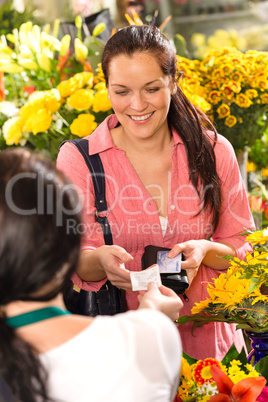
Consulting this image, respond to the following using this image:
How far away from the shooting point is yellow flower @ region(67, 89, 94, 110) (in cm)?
221

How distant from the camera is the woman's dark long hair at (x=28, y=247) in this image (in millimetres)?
866

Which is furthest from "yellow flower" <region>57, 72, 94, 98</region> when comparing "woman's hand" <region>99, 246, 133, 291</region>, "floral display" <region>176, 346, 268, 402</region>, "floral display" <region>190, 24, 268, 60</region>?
"floral display" <region>190, 24, 268, 60</region>

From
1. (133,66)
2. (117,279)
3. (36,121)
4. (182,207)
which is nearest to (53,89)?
(36,121)

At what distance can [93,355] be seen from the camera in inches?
34.6

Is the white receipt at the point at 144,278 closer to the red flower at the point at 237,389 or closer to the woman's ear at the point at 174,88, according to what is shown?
the red flower at the point at 237,389

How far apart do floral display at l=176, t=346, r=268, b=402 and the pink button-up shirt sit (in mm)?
433

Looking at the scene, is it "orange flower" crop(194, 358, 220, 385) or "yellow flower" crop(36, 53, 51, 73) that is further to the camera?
"yellow flower" crop(36, 53, 51, 73)

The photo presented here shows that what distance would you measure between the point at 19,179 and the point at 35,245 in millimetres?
109

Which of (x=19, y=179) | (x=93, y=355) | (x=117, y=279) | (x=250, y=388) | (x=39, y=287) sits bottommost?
(x=250, y=388)

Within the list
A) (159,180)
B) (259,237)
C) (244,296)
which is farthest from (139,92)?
(244,296)

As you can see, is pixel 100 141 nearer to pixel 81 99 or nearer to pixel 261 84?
pixel 81 99

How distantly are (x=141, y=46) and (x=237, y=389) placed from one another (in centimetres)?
104

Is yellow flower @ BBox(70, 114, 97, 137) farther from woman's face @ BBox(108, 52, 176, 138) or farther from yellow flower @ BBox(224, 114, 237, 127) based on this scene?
yellow flower @ BBox(224, 114, 237, 127)

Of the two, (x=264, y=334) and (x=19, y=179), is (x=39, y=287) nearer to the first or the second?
(x=19, y=179)
